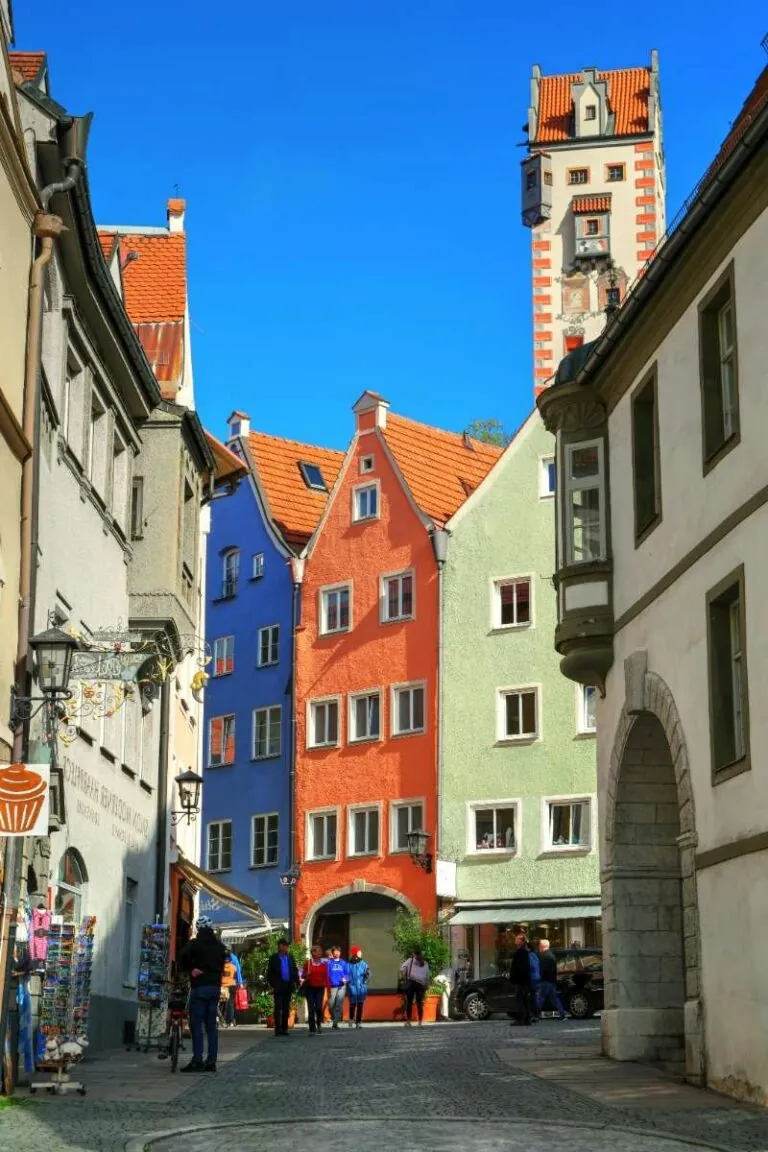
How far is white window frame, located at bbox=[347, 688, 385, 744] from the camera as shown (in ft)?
176

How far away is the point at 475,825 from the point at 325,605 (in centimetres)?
883

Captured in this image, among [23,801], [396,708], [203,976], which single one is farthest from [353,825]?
[23,801]

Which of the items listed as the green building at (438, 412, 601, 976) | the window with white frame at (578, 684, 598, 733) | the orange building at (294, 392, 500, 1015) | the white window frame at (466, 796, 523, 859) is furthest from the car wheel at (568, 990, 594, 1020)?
the orange building at (294, 392, 500, 1015)

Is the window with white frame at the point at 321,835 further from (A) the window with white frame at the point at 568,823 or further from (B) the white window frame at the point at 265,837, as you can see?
(A) the window with white frame at the point at 568,823

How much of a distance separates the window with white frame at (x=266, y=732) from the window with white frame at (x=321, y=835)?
9.06 feet

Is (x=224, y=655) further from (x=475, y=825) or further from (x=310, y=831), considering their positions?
(x=475, y=825)

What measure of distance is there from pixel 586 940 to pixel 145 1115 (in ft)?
111

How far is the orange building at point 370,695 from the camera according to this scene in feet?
171

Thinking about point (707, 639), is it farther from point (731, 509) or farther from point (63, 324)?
point (63, 324)

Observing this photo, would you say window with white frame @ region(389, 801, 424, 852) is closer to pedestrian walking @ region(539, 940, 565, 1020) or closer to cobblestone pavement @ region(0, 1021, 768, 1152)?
pedestrian walking @ region(539, 940, 565, 1020)

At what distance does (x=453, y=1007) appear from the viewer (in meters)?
47.1

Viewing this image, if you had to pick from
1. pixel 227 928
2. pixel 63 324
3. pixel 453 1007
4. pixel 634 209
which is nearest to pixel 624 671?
pixel 63 324

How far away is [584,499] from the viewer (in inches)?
940

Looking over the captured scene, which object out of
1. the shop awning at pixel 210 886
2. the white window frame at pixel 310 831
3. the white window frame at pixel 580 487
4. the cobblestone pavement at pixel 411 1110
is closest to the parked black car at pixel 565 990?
the shop awning at pixel 210 886
